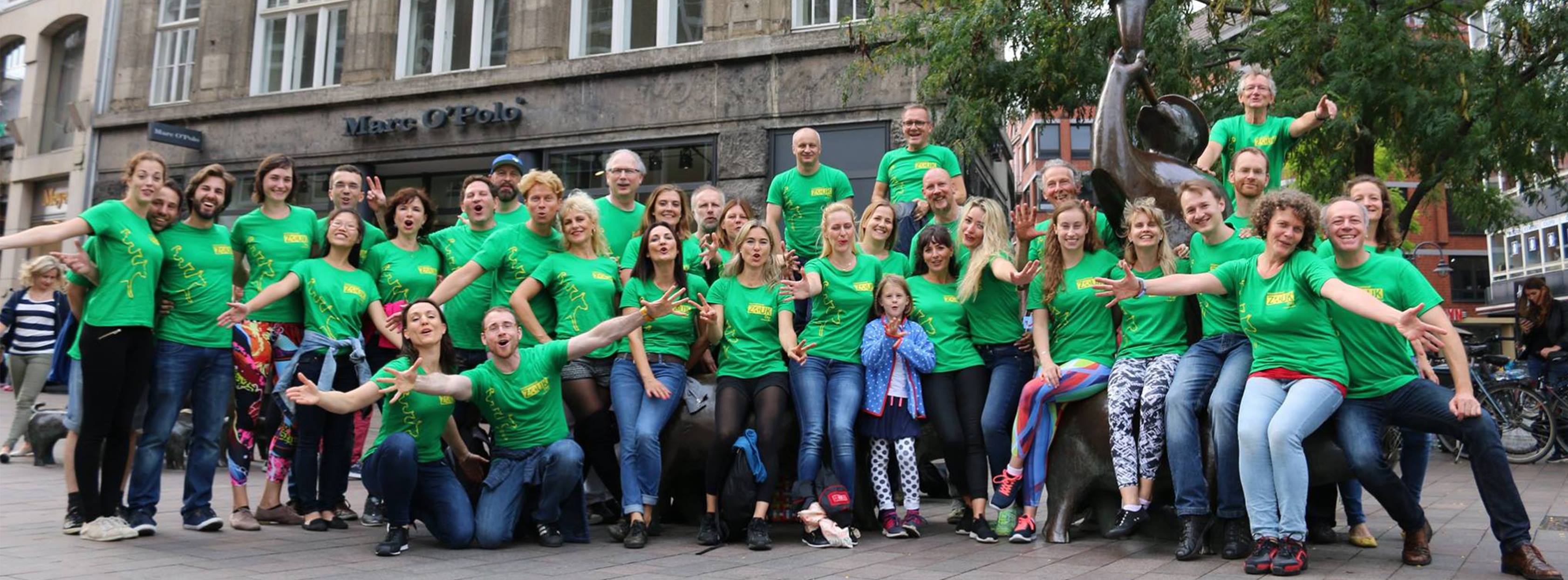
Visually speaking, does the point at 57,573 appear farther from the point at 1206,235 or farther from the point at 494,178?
the point at 1206,235

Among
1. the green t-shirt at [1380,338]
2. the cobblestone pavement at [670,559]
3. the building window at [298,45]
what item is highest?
the building window at [298,45]

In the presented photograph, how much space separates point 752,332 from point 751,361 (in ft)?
0.54

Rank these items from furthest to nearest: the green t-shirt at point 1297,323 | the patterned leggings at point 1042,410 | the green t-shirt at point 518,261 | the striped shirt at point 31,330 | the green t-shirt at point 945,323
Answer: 1. the striped shirt at point 31,330
2. the green t-shirt at point 518,261
3. the green t-shirt at point 945,323
4. the patterned leggings at point 1042,410
5. the green t-shirt at point 1297,323

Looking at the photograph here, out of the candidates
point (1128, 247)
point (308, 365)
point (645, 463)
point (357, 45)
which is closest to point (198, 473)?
point (308, 365)

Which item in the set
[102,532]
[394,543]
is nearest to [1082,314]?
[394,543]

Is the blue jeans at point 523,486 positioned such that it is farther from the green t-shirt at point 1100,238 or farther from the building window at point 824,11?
the building window at point 824,11

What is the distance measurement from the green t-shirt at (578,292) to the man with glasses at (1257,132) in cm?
375

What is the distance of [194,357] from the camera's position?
588 cm

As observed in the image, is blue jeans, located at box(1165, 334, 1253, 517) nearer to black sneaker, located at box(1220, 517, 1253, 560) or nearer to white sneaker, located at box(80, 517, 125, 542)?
black sneaker, located at box(1220, 517, 1253, 560)

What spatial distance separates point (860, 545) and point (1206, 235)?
2.41 m

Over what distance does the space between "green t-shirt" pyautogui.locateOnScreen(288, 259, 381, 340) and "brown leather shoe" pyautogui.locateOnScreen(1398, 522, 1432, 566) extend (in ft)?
17.9

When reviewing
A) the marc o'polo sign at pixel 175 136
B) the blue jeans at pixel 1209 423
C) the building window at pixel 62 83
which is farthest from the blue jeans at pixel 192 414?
the building window at pixel 62 83

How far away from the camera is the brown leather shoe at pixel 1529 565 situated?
Result: 4.84m

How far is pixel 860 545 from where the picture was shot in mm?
5918
